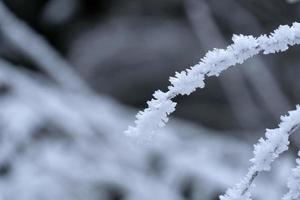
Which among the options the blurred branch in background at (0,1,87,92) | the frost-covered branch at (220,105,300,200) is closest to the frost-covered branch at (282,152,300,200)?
the frost-covered branch at (220,105,300,200)

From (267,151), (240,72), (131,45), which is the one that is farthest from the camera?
(131,45)

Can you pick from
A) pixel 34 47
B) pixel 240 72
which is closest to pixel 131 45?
pixel 240 72

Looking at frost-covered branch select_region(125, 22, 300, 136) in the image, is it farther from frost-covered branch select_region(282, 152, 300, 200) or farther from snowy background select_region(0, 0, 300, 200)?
snowy background select_region(0, 0, 300, 200)

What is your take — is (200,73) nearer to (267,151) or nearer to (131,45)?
(267,151)

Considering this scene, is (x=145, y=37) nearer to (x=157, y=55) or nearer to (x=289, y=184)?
(x=157, y=55)

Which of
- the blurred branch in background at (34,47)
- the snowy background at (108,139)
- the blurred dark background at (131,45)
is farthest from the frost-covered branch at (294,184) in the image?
Answer: the blurred dark background at (131,45)

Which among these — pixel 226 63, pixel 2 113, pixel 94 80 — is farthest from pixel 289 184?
pixel 94 80

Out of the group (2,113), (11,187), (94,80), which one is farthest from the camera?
(94,80)
